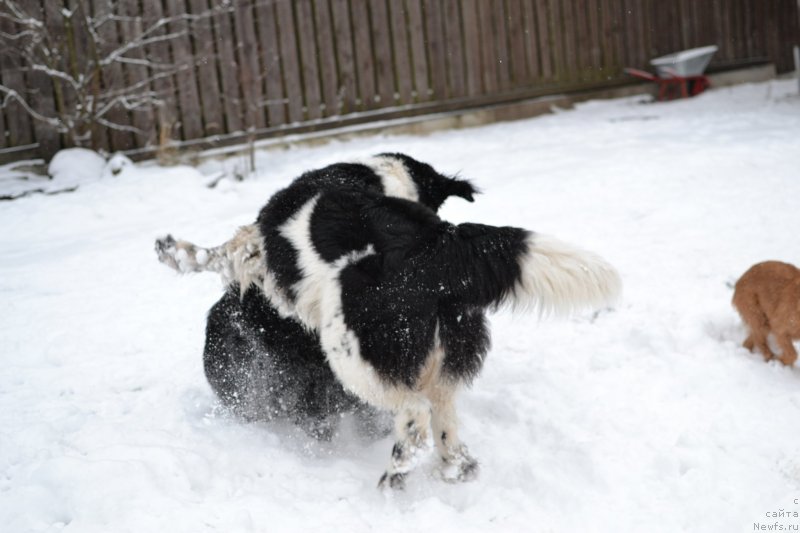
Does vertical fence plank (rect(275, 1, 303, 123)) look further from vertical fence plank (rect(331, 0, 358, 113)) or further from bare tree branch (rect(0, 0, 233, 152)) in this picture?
bare tree branch (rect(0, 0, 233, 152))

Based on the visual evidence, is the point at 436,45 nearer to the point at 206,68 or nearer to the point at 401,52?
the point at 401,52

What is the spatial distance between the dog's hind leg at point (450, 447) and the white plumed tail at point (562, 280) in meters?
0.68

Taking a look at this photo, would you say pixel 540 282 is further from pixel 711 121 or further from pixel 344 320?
pixel 711 121

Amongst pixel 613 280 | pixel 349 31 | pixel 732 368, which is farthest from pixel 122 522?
pixel 349 31

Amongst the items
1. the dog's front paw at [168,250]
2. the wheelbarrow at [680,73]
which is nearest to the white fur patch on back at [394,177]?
the dog's front paw at [168,250]

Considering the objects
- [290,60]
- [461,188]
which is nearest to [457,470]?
[461,188]

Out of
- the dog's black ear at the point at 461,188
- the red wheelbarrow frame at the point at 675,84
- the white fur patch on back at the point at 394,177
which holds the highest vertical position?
the red wheelbarrow frame at the point at 675,84

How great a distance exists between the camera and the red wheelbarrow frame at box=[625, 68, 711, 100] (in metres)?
9.12

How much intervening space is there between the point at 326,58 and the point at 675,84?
4515 millimetres

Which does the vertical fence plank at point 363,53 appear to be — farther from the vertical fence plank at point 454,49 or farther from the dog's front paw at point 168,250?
the dog's front paw at point 168,250

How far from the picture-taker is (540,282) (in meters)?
2.44

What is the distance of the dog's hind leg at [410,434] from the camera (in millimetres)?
2762

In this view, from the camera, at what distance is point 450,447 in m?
2.96

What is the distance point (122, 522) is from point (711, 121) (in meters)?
7.11
